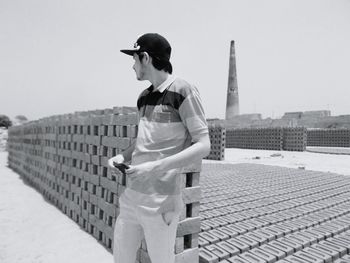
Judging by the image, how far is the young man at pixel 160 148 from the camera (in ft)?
4.63

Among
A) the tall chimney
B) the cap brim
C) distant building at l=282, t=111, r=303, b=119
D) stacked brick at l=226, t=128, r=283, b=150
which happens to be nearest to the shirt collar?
the cap brim

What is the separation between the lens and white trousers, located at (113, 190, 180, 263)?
1422mm

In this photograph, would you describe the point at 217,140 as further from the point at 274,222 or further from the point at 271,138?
the point at 274,222

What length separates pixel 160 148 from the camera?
4.80ft

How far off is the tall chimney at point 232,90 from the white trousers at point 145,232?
119 ft

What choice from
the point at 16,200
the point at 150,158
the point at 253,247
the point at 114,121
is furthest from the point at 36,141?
the point at 150,158

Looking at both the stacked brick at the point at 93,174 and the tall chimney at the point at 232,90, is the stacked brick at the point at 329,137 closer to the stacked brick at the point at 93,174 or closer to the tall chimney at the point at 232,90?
the tall chimney at the point at 232,90

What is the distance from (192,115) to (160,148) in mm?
252

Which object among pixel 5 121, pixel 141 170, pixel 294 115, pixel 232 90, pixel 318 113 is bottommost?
pixel 141 170

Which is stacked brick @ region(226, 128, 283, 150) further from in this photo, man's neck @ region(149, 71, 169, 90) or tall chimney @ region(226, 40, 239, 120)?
man's neck @ region(149, 71, 169, 90)

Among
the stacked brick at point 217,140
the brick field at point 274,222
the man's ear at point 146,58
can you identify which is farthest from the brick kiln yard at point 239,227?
the stacked brick at point 217,140

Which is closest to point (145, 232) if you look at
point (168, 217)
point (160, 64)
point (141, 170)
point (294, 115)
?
point (168, 217)

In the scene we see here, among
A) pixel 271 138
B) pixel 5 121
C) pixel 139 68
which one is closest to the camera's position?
pixel 139 68

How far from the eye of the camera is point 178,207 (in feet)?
4.88
